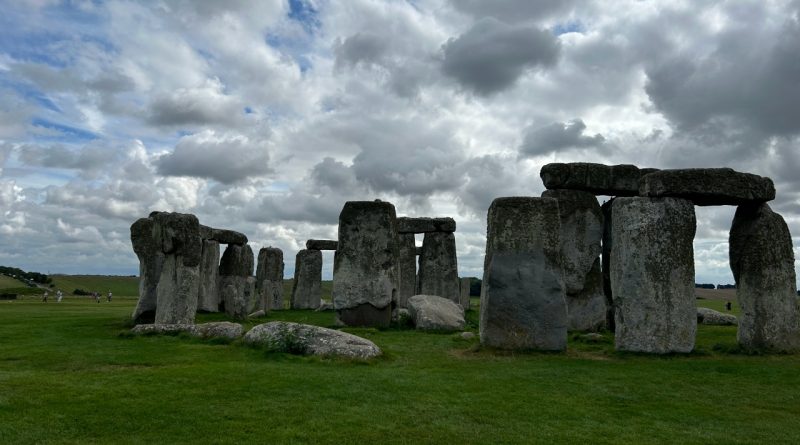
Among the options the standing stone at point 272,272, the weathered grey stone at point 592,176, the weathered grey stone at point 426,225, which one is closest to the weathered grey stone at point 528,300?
the weathered grey stone at point 592,176

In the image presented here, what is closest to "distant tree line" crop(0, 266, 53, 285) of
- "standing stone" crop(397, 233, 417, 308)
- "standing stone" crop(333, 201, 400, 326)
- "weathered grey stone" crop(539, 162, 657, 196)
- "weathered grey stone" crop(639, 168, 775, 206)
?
"standing stone" crop(397, 233, 417, 308)

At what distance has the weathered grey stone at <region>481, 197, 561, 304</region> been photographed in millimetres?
13367

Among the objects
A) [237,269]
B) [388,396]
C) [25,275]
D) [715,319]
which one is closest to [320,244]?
[237,269]

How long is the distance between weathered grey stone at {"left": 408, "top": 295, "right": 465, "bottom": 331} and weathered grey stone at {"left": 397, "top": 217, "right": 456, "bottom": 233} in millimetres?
8703

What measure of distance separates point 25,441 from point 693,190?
12.4 m

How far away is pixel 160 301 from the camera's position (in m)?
16.2

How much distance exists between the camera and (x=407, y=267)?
30.2 m

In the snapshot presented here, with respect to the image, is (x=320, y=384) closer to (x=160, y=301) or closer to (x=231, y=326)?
(x=231, y=326)

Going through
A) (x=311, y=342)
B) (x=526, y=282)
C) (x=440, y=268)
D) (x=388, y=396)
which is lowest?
(x=388, y=396)

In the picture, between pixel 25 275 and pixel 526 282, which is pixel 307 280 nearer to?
pixel 526 282

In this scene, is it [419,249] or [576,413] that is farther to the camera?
[419,249]

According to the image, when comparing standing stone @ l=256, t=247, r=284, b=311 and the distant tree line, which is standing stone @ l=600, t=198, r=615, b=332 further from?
the distant tree line

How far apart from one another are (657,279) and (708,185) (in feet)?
7.54

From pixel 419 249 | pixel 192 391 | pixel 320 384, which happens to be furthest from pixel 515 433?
pixel 419 249
